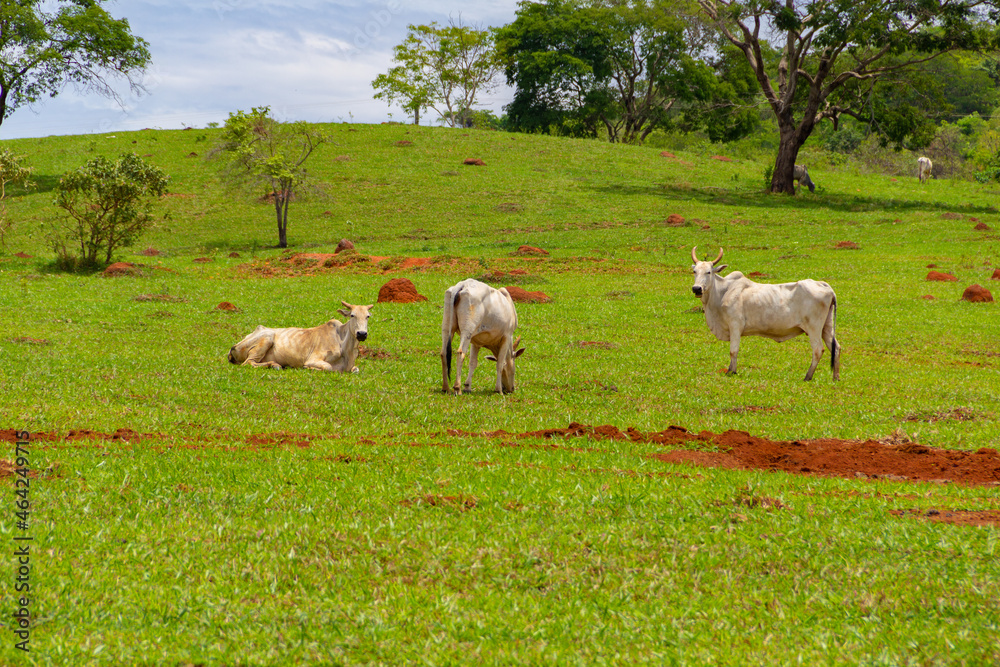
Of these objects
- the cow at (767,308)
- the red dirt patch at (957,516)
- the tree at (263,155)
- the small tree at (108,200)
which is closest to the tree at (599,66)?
the tree at (263,155)

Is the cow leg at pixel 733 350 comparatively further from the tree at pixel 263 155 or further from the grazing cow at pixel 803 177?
the grazing cow at pixel 803 177

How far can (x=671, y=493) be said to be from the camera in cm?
849

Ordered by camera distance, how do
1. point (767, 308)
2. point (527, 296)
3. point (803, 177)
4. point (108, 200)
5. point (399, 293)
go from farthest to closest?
point (803, 177), point (108, 200), point (527, 296), point (399, 293), point (767, 308)

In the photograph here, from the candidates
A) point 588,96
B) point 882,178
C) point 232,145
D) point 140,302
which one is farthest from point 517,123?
point 140,302

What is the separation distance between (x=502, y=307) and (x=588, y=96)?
75.6 meters

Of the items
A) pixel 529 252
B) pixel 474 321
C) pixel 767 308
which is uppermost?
pixel 474 321

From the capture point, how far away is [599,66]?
8488 centimetres

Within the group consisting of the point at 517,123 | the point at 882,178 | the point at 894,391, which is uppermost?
the point at 517,123

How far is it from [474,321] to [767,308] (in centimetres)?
812

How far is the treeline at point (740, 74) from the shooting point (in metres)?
48.4

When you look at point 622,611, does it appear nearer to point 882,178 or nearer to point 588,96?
point 882,178

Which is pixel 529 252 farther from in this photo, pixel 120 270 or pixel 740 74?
pixel 740 74

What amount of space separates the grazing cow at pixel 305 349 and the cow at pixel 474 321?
10.3 feet

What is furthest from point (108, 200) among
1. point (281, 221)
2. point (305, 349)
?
point (305, 349)
